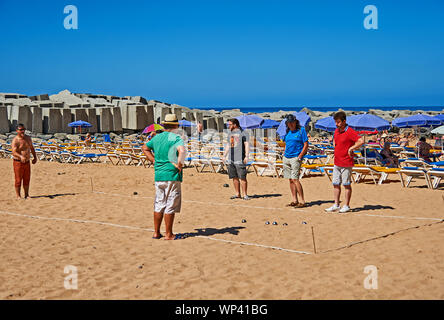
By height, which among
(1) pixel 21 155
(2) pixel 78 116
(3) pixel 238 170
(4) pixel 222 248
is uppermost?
(2) pixel 78 116

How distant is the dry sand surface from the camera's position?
4.20 m

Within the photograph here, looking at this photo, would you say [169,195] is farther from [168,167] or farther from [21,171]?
[21,171]

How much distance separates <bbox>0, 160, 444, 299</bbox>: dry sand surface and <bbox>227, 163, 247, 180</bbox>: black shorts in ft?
1.51

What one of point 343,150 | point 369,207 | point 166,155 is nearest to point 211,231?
point 166,155

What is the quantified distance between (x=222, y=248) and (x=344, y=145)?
2675 mm

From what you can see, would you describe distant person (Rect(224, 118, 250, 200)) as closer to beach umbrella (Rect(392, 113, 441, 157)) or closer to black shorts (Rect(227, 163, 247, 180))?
black shorts (Rect(227, 163, 247, 180))

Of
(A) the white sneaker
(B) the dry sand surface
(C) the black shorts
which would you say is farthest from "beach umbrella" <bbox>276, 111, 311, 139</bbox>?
(A) the white sneaker

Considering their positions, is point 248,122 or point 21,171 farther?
point 248,122

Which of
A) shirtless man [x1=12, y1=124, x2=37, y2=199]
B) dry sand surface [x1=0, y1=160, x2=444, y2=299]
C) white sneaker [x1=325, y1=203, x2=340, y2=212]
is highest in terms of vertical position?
shirtless man [x1=12, y1=124, x2=37, y2=199]

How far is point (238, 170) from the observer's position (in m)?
8.66

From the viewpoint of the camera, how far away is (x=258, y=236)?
6172 millimetres

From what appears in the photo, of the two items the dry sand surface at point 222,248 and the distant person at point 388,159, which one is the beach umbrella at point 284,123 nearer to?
the distant person at point 388,159

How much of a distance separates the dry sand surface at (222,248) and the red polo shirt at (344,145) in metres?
0.78
